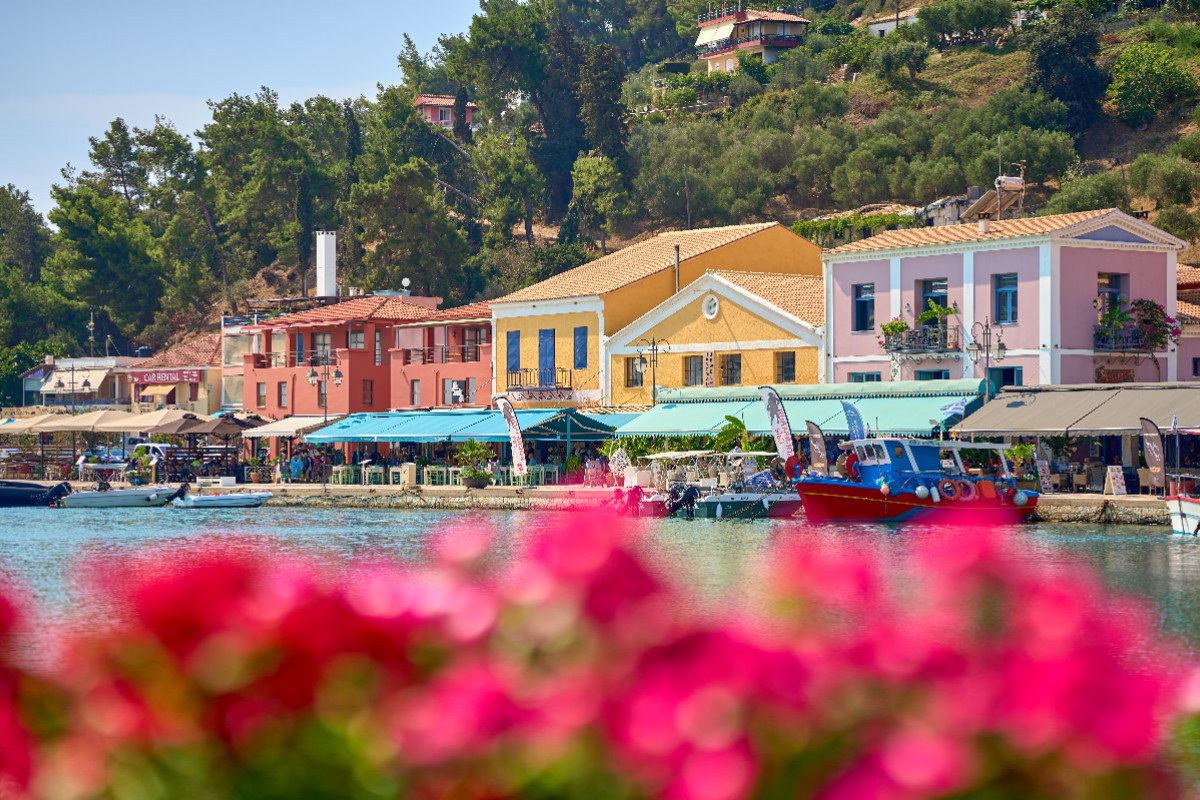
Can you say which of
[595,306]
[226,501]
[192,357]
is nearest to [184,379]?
[192,357]

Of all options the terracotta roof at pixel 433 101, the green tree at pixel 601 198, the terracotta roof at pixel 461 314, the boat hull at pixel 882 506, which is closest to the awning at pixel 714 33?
the terracotta roof at pixel 433 101

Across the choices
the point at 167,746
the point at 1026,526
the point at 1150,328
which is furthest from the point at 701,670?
the point at 1150,328

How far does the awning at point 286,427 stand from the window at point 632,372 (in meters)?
13.2

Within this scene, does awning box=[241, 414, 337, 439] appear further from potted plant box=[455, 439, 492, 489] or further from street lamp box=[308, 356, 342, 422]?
potted plant box=[455, 439, 492, 489]

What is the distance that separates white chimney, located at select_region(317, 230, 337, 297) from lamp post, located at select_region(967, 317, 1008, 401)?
41.9m

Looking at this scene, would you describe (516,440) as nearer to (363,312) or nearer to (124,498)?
(124,498)

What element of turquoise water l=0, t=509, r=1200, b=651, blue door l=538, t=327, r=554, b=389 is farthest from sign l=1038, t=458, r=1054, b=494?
blue door l=538, t=327, r=554, b=389

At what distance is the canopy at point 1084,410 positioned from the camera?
39.9 meters

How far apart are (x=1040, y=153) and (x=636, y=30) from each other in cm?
6659

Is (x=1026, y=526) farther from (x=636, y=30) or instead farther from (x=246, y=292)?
(x=636, y=30)

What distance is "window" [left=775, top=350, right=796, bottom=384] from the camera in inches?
2095

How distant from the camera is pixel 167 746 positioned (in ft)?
11.9

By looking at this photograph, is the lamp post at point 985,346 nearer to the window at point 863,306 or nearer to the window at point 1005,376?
the window at point 1005,376

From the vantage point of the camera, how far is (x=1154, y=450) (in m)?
38.2
